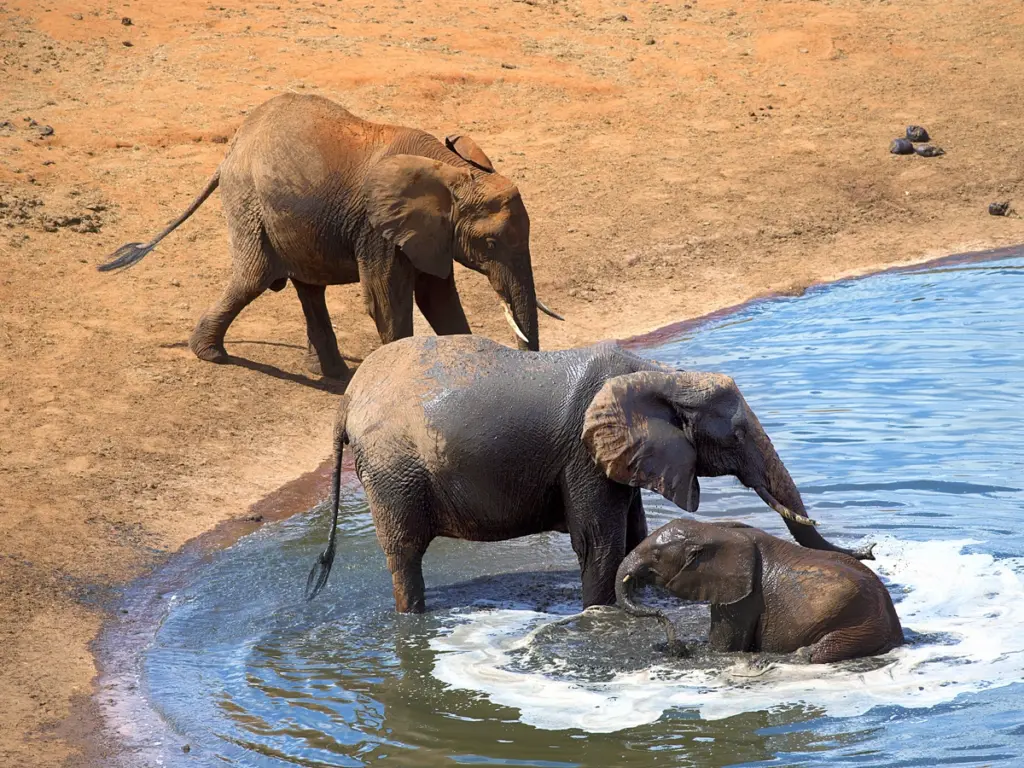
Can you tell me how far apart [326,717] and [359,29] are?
17235 millimetres

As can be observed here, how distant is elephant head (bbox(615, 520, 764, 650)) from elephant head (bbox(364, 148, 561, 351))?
12.1 ft

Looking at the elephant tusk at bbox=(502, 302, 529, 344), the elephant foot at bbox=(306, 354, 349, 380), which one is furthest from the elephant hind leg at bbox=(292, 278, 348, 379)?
the elephant tusk at bbox=(502, 302, 529, 344)

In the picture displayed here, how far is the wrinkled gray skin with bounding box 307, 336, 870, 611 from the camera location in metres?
7.20

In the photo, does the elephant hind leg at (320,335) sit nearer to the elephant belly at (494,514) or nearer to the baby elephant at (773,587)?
the elephant belly at (494,514)

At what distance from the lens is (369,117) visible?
19.1 metres

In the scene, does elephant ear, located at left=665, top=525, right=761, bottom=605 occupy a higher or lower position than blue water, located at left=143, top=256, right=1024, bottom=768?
higher

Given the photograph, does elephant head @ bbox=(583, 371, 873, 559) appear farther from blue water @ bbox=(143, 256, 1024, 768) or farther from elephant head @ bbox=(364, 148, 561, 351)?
elephant head @ bbox=(364, 148, 561, 351)

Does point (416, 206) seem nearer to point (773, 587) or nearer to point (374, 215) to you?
point (374, 215)

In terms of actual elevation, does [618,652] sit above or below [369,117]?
below

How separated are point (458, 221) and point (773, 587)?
444 centimetres

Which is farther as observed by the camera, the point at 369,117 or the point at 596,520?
the point at 369,117

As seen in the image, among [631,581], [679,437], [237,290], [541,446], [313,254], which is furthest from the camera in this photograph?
[237,290]

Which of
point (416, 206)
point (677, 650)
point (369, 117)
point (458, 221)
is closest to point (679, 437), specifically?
point (677, 650)

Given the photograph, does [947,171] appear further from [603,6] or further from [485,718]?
[485,718]
